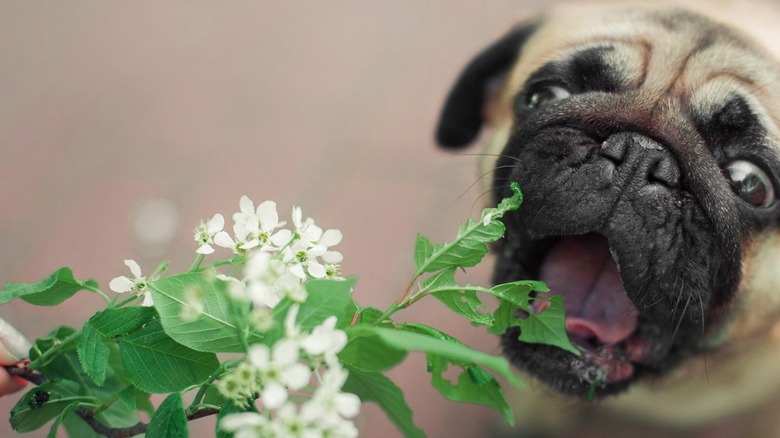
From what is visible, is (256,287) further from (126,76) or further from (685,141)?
(126,76)

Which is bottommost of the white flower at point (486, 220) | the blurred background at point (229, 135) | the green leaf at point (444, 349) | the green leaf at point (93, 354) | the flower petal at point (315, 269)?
the blurred background at point (229, 135)

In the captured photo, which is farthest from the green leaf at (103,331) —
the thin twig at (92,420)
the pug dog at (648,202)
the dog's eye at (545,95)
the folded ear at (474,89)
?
the folded ear at (474,89)

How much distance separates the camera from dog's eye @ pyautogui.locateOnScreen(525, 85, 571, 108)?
1.53m

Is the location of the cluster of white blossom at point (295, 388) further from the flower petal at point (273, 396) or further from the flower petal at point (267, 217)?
the flower petal at point (267, 217)

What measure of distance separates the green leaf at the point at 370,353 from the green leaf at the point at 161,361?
0.67 feet

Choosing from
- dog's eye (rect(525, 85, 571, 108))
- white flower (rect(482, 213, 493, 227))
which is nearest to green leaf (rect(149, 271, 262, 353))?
white flower (rect(482, 213, 493, 227))

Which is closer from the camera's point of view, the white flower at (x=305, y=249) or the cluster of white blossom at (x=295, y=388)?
the cluster of white blossom at (x=295, y=388)

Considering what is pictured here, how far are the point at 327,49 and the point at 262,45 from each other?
0.89 ft

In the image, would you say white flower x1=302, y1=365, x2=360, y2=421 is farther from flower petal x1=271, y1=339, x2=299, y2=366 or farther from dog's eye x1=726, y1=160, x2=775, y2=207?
dog's eye x1=726, y1=160, x2=775, y2=207

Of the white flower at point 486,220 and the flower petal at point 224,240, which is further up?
the white flower at point 486,220

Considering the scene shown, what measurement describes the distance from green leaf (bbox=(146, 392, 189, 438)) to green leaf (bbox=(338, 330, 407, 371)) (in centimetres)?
18

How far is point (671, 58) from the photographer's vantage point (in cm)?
146

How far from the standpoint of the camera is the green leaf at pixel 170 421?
75cm

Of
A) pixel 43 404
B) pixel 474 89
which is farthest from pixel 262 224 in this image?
pixel 474 89
